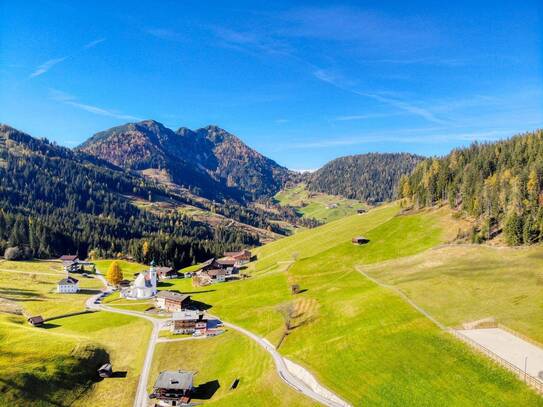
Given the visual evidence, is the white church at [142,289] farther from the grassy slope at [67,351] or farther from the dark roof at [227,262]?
the dark roof at [227,262]

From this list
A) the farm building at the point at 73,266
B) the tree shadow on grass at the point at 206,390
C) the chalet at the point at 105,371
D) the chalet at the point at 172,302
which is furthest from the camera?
the farm building at the point at 73,266

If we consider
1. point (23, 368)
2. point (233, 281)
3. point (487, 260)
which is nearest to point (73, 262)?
point (233, 281)

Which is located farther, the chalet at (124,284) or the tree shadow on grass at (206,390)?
the chalet at (124,284)

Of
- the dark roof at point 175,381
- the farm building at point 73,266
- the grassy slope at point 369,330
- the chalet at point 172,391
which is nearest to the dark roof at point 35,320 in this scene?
the grassy slope at point 369,330

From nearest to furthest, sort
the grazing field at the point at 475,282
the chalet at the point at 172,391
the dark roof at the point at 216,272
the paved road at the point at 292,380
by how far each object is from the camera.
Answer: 1. the paved road at the point at 292,380
2. the chalet at the point at 172,391
3. the grazing field at the point at 475,282
4. the dark roof at the point at 216,272

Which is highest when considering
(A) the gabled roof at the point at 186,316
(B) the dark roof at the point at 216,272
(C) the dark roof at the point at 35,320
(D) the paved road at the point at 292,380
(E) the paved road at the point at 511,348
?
(E) the paved road at the point at 511,348

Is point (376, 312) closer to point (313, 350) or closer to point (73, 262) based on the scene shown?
point (313, 350)

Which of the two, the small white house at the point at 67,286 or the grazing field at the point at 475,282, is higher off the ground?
the grazing field at the point at 475,282
